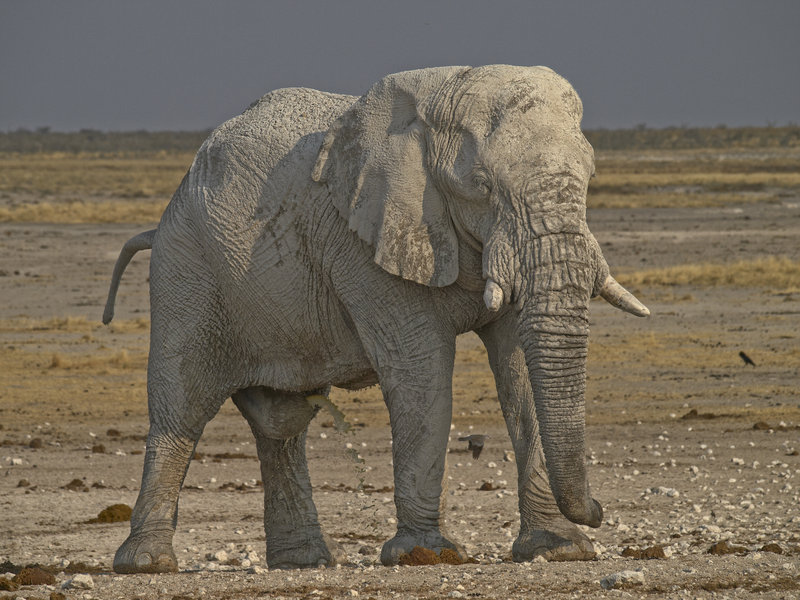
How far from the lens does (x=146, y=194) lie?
53875 millimetres

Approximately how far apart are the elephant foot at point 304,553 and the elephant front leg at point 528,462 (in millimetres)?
1613

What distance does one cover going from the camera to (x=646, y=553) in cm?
783

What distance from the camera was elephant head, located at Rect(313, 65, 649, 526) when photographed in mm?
6746

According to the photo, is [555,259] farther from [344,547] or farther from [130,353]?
[130,353]

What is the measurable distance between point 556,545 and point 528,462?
458 millimetres

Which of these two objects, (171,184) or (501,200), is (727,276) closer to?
(501,200)

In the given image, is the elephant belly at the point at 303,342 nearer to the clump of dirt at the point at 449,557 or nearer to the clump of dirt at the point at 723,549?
the clump of dirt at the point at 449,557

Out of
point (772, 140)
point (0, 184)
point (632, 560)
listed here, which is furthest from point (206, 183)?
point (772, 140)

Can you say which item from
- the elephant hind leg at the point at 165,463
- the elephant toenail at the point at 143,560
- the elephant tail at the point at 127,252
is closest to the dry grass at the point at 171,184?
the elephant tail at the point at 127,252

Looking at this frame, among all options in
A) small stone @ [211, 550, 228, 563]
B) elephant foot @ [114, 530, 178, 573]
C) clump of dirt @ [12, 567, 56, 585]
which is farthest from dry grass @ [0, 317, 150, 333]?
clump of dirt @ [12, 567, 56, 585]

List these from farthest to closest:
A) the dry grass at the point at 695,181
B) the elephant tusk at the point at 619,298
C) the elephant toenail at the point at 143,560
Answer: the dry grass at the point at 695,181
the elephant toenail at the point at 143,560
the elephant tusk at the point at 619,298

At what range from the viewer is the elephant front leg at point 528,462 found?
298 inches

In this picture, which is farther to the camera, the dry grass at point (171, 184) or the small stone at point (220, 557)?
the dry grass at point (171, 184)

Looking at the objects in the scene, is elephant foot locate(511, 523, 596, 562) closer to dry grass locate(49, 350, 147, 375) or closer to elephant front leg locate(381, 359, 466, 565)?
elephant front leg locate(381, 359, 466, 565)
